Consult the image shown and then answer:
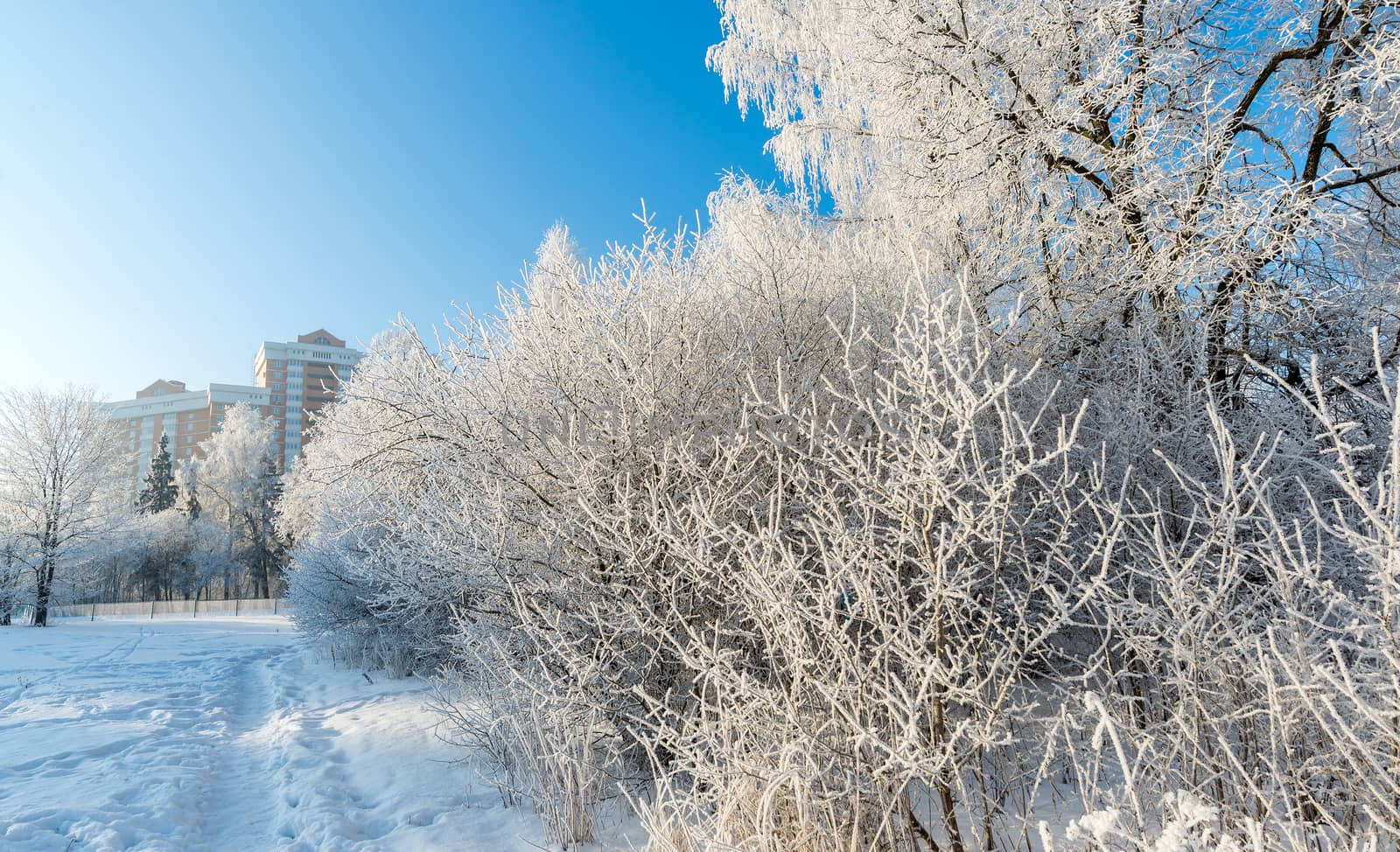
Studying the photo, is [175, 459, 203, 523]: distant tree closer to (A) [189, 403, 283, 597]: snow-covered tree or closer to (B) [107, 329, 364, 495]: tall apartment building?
(A) [189, 403, 283, 597]: snow-covered tree

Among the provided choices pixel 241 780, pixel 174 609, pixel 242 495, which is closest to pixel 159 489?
pixel 242 495

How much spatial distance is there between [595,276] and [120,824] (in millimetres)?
4303

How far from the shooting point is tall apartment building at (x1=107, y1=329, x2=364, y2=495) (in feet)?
275

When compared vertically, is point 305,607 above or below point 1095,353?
below

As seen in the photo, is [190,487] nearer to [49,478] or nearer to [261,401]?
[49,478]

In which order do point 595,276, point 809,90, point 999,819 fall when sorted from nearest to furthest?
point 999,819 < point 595,276 < point 809,90

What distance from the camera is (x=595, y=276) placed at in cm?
495

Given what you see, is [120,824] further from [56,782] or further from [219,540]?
→ [219,540]

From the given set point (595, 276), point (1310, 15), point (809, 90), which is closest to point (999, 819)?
point (595, 276)

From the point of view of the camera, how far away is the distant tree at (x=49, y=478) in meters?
21.1

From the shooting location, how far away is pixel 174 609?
96.7ft

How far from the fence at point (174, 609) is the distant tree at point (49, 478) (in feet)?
22.7

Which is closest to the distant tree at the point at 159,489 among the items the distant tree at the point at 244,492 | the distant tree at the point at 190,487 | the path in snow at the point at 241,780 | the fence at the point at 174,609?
the distant tree at the point at 190,487

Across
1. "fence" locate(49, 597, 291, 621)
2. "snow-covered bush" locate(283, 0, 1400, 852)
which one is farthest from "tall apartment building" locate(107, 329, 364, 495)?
"snow-covered bush" locate(283, 0, 1400, 852)
